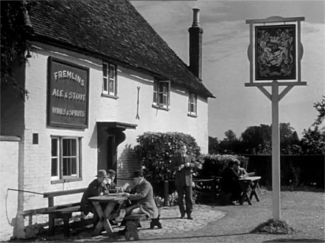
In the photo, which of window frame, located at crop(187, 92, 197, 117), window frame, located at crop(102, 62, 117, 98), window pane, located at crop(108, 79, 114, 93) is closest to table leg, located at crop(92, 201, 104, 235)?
window frame, located at crop(102, 62, 117, 98)

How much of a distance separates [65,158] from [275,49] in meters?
5.82

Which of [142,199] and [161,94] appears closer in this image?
[142,199]

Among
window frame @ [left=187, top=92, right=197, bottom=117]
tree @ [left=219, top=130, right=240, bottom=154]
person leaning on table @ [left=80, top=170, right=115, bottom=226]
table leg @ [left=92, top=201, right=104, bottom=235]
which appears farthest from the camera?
tree @ [left=219, top=130, right=240, bottom=154]

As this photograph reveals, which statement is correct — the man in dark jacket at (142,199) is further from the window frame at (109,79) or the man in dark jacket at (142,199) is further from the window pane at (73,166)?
the window frame at (109,79)

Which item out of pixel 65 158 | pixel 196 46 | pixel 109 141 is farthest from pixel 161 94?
pixel 65 158

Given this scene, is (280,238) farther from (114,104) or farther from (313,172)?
(313,172)

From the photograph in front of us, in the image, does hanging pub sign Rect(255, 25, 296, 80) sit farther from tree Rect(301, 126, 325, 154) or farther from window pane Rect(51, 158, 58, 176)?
tree Rect(301, 126, 325, 154)

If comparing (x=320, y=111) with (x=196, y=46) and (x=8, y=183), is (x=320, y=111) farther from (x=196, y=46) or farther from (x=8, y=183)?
(x=8, y=183)

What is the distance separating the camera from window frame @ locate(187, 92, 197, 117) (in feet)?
86.1

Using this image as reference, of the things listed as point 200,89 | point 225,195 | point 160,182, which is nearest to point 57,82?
point 160,182

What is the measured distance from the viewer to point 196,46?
29.3 metres

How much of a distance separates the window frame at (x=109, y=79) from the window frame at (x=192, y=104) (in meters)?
8.52

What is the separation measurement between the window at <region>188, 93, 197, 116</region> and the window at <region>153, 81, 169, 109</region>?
11.4 ft

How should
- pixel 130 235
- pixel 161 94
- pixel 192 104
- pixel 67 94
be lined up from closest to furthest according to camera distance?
pixel 130 235 → pixel 67 94 → pixel 161 94 → pixel 192 104
